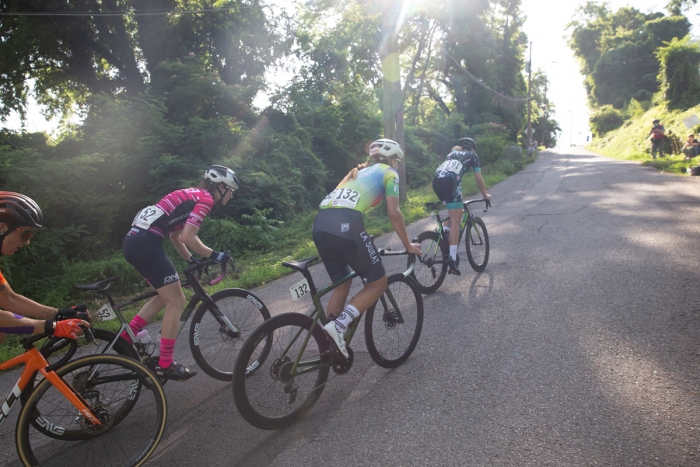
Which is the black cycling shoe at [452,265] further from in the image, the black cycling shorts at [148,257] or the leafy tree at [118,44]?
the leafy tree at [118,44]

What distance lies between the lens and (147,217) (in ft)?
12.4

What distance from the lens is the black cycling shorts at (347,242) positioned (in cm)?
344

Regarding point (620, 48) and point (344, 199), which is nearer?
point (344, 199)

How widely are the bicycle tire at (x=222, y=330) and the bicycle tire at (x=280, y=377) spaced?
2.65ft

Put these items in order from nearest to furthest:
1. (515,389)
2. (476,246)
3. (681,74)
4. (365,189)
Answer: (515,389) < (365,189) < (476,246) < (681,74)

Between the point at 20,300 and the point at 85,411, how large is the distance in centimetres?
88

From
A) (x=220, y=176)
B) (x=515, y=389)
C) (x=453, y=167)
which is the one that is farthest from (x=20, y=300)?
(x=453, y=167)

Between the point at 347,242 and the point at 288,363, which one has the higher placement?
the point at 347,242

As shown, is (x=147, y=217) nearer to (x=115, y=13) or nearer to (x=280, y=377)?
(x=280, y=377)

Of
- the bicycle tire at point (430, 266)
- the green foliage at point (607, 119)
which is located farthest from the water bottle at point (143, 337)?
the green foliage at point (607, 119)

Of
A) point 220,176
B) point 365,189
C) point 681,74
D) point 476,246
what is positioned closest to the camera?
point 365,189

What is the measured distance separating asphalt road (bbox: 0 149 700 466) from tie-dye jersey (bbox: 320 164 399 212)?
62.6 inches

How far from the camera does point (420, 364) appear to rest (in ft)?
13.3

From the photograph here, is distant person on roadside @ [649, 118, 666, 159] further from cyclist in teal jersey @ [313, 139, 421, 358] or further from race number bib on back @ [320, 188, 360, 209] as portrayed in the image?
race number bib on back @ [320, 188, 360, 209]
